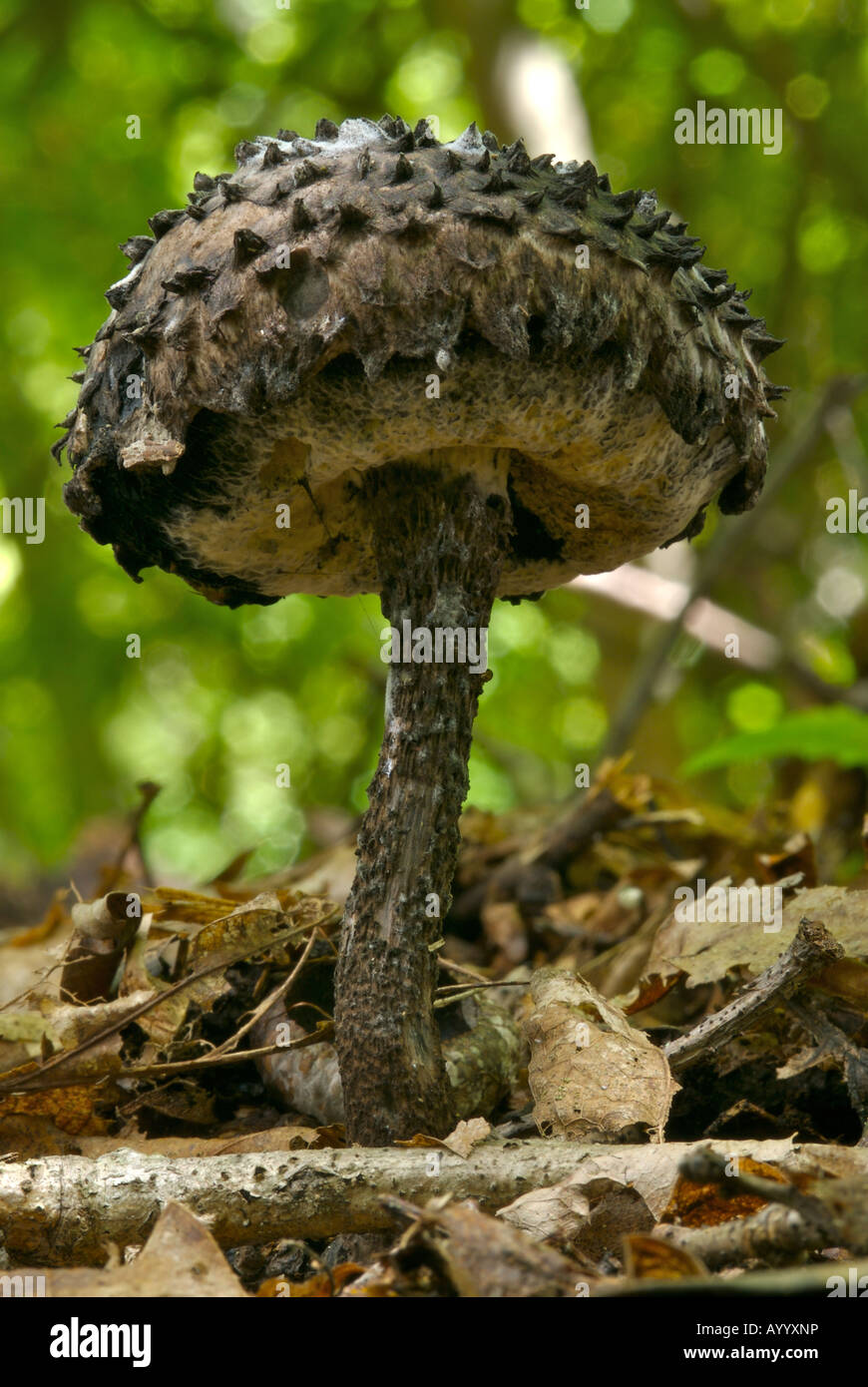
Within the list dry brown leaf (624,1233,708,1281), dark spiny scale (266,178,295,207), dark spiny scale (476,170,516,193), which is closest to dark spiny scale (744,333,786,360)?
dark spiny scale (476,170,516,193)

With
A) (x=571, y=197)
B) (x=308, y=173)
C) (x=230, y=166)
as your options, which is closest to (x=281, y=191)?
(x=308, y=173)

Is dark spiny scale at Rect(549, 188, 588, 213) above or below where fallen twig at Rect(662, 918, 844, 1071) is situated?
above

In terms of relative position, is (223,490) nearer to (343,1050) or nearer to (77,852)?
(343,1050)

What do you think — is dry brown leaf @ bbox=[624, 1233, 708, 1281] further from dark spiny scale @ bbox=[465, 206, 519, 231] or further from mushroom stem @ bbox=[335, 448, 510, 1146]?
dark spiny scale @ bbox=[465, 206, 519, 231]

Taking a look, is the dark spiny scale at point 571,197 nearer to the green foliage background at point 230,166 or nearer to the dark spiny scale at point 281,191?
the dark spiny scale at point 281,191

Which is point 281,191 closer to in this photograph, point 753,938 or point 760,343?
point 760,343
